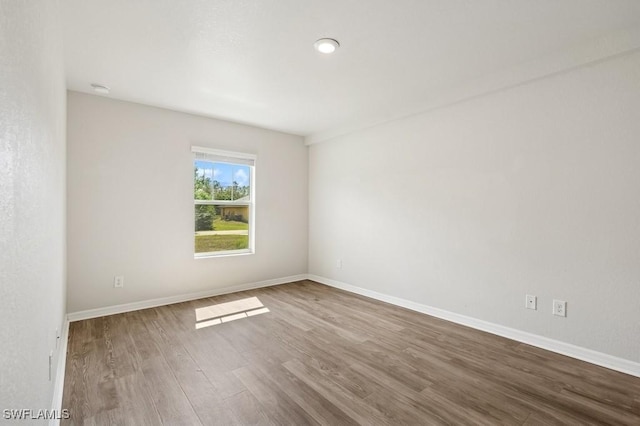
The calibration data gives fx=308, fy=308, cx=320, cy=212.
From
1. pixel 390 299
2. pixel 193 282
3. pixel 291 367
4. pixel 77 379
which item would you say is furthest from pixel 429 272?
pixel 77 379

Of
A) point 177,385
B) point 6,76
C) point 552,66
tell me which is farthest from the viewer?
point 552,66

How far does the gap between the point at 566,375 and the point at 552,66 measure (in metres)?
2.47

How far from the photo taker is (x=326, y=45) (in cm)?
240

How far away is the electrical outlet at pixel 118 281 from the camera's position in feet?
11.8

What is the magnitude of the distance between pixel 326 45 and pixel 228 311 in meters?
3.00

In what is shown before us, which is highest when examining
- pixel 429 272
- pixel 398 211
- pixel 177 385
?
pixel 398 211

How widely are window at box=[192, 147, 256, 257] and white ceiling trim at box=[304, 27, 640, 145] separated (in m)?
2.31

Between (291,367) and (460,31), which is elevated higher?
(460,31)

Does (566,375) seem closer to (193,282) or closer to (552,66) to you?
(552,66)

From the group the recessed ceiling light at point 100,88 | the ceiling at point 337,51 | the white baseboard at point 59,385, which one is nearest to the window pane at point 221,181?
the ceiling at point 337,51

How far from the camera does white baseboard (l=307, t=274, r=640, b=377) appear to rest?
2338 millimetres

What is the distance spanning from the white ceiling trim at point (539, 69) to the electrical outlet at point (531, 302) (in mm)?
1957

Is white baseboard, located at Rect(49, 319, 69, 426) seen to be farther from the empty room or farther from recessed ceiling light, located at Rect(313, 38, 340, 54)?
→ recessed ceiling light, located at Rect(313, 38, 340, 54)

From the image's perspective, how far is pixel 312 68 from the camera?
9.27 ft
